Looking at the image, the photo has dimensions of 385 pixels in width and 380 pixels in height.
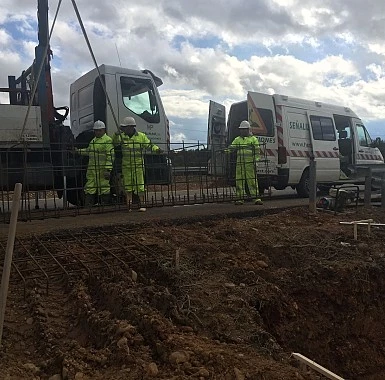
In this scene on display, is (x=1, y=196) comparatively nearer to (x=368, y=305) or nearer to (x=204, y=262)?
(x=204, y=262)

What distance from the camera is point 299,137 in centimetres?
1196

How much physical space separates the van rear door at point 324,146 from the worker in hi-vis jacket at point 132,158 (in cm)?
527

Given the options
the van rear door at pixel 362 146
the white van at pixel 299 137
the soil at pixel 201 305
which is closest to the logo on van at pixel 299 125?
the white van at pixel 299 137

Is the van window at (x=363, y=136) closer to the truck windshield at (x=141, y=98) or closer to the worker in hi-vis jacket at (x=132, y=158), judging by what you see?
the truck windshield at (x=141, y=98)

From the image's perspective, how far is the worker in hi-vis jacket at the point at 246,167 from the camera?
9.86 meters

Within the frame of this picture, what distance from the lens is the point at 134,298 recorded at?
4.04 m

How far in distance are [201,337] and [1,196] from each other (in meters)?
5.57

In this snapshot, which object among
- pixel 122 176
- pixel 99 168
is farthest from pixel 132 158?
pixel 99 168

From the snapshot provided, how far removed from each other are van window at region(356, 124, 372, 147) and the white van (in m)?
0.03

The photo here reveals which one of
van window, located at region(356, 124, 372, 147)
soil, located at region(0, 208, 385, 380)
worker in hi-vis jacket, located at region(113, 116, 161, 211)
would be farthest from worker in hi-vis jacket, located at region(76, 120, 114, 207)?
van window, located at region(356, 124, 372, 147)

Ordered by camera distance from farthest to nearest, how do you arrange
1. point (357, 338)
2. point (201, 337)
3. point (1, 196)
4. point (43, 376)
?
Answer: point (1, 196)
point (357, 338)
point (201, 337)
point (43, 376)

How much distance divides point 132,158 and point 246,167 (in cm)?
261

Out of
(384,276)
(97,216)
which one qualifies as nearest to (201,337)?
(384,276)

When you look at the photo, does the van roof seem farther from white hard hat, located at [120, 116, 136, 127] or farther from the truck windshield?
white hard hat, located at [120, 116, 136, 127]
